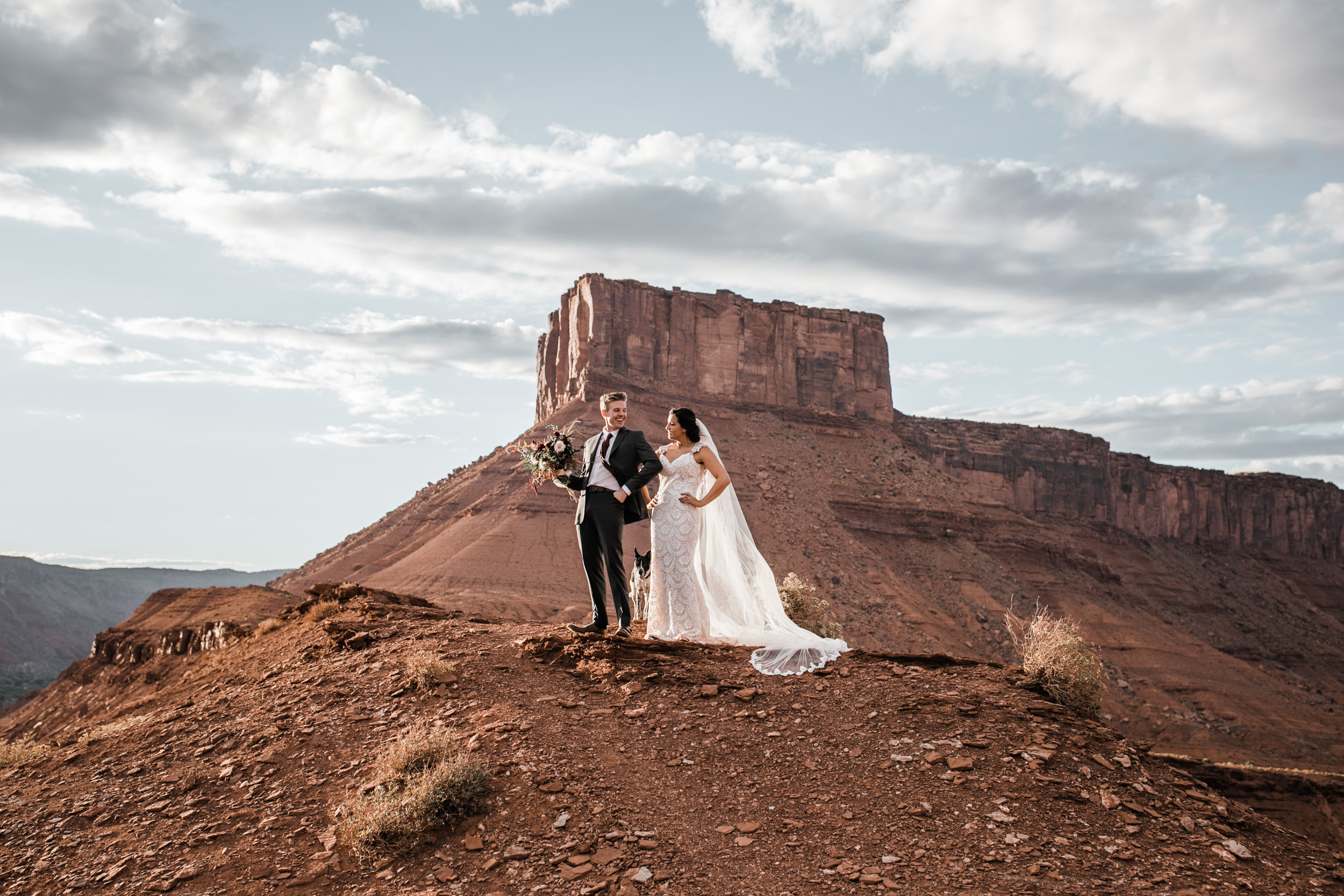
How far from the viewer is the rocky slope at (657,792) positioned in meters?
5.83

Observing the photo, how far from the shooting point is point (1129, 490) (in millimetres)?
96750

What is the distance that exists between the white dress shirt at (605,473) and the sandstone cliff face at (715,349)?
54216 mm

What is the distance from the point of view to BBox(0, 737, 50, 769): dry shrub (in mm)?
9047

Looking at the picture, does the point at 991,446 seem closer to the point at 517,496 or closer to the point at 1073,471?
the point at 1073,471

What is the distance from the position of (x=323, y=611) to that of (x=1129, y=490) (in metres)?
99.9

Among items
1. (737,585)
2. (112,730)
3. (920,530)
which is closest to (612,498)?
(737,585)

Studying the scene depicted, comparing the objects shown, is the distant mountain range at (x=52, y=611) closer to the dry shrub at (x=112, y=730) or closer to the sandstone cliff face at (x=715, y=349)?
the sandstone cliff face at (x=715, y=349)

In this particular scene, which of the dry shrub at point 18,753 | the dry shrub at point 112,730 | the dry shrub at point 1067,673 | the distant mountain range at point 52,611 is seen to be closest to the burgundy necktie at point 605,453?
the dry shrub at point 1067,673

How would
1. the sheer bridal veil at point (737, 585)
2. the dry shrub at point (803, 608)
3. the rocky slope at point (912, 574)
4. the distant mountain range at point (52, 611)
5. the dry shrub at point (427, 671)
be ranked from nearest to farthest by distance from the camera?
the dry shrub at point (427, 671), the sheer bridal veil at point (737, 585), the dry shrub at point (803, 608), the rocky slope at point (912, 574), the distant mountain range at point (52, 611)

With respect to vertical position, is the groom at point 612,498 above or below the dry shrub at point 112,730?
above

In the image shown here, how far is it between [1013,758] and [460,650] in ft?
17.8

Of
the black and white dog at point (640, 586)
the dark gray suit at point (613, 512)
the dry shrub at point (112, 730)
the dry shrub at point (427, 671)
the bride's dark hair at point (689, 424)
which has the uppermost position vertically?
the bride's dark hair at point (689, 424)

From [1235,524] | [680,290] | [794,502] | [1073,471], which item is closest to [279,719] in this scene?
[794,502]

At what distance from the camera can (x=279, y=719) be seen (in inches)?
338
